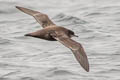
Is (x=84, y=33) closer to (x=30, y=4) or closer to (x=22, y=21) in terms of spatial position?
(x=22, y=21)

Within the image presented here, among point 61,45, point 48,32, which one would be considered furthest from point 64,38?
point 61,45

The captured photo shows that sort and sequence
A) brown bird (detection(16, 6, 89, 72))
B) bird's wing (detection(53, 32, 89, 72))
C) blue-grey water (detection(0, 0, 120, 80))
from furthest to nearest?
blue-grey water (detection(0, 0, 120, 80))
brown bird (detection(16, 6, 89, 72))
bird's wing (detection(53, 32, 89, 72))

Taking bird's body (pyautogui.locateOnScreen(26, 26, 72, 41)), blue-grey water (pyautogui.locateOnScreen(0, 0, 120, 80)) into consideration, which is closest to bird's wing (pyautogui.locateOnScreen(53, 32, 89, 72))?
bird's body (pyautogui.locateOnScreen(26, 26, 72, 41))

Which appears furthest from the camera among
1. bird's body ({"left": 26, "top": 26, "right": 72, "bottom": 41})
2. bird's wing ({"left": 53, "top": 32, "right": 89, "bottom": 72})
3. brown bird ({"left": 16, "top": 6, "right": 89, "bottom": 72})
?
bird's body ({"left": 26, "top": 26, "right": 72, "bottom": 41})

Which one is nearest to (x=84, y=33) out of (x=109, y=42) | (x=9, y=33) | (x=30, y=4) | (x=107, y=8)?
(x=109, y=42)

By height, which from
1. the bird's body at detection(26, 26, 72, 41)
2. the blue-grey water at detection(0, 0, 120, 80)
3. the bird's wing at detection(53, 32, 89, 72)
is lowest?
the blue-grey water at detection(0, 0, 120, 80)

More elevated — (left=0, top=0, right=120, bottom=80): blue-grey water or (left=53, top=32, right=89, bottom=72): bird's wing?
(left=53, top=32, right=89, bottom=72): bird's wing

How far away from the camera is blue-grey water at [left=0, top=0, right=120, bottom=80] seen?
1154 cm

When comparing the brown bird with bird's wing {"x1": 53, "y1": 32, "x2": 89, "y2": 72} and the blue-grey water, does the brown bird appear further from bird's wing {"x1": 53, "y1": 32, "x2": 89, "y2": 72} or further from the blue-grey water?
the blue-grey water

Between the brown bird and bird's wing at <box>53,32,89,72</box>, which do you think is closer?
bird's wing at <box>53,32,89,72</box>

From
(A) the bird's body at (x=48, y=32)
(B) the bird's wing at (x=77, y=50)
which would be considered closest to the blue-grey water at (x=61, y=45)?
(A) the bird's body at (x=48, y=32)

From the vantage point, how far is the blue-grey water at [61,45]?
11.5 m

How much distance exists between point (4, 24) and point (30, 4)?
344 cm

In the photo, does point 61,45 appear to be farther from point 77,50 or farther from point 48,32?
point 77,50
